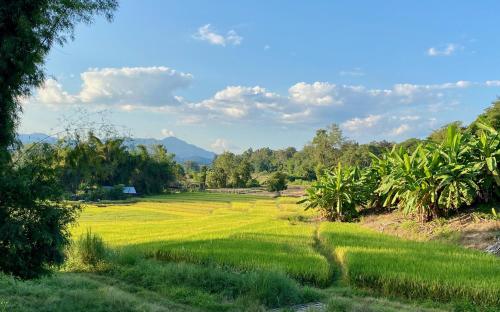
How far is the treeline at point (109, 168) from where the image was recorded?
173 ft

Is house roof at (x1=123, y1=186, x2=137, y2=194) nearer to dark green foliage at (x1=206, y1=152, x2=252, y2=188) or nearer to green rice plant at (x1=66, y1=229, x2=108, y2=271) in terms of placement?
dark green foliage at (x1=206, y1=152, x2=252, y2=188)

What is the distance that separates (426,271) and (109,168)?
200 feet

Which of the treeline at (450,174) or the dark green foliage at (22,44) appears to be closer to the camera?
the dark green foliage at (22,44)

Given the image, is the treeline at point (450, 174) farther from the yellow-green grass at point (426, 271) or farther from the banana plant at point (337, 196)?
the banana plant at point (337, 196)

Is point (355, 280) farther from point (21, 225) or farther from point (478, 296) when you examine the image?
point (21, 225)

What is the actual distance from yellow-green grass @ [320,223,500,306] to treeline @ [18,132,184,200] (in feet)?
140

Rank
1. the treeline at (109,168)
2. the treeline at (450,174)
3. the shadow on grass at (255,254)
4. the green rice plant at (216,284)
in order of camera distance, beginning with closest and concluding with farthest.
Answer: the green rice plant at (216,284) → the shadow on grass at (255,254) → the treeline at (450,174) → the treeline at (109,168)

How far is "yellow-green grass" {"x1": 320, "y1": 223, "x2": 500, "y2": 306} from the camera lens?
21.6 ft

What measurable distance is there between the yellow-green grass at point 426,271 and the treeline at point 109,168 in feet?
140

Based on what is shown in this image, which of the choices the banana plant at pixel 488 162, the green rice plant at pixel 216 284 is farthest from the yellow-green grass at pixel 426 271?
the banana plant at pixel 488 162

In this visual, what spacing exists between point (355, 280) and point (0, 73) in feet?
21.9

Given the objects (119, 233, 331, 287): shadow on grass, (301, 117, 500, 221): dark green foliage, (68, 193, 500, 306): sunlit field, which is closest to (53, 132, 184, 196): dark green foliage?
(119, 233, 331, 287): shadow on grass

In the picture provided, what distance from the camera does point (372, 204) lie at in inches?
680

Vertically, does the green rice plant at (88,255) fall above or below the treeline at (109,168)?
below
